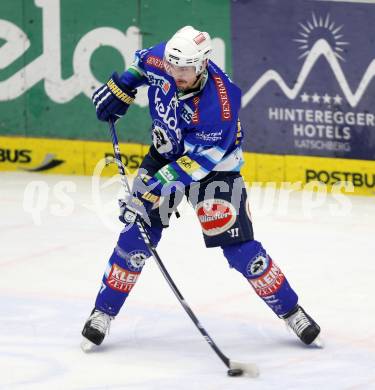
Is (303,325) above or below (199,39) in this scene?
below

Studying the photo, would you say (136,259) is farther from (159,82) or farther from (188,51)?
(188,51)

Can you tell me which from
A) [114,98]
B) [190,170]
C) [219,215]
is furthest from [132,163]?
[190,170]

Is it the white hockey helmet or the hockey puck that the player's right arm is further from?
the hockey puck

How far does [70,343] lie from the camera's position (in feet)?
22.5

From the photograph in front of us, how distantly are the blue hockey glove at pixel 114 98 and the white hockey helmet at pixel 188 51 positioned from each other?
21.1 inches

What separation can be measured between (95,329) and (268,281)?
0.87 metres

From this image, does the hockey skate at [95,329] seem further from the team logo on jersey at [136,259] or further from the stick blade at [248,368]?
the stick blade at [248,368]

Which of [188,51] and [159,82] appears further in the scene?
[159,82]

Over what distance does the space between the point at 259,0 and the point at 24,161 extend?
231cm

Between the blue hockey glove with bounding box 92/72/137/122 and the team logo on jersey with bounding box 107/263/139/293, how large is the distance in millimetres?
777

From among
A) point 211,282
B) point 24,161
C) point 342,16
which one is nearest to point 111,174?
point 24,161

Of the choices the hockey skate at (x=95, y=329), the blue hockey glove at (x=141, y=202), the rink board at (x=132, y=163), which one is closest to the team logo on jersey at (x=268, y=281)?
the blue hockey glove at (x=141, y=202)

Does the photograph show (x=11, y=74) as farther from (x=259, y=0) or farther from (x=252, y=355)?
(x=252, y=355)

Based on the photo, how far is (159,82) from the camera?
665 cm
